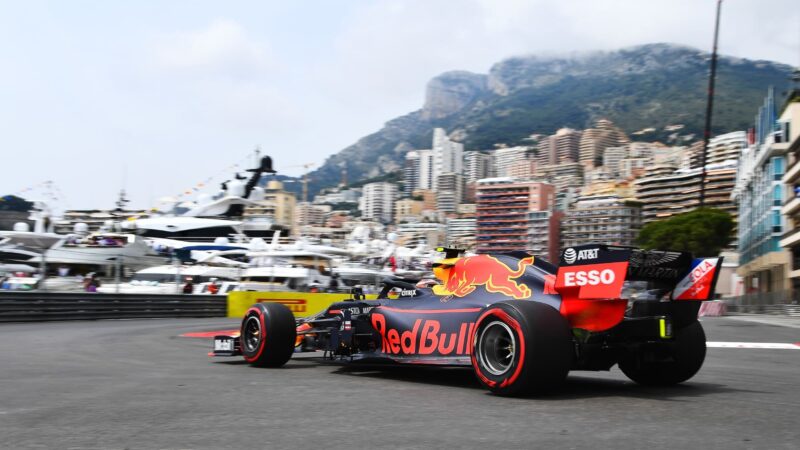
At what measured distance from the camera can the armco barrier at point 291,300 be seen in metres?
29.4

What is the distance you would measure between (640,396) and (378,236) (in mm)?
69220

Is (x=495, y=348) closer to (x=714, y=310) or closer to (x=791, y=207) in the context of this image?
(x=714, y=310)

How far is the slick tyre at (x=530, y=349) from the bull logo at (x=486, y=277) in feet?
2.48

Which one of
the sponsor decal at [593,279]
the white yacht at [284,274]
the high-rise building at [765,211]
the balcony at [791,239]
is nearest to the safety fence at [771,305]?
the balcony at [791,239]

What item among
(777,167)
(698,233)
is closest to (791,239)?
(777,167)

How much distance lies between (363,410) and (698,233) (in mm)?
83096

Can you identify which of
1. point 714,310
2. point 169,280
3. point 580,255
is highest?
point 169,280

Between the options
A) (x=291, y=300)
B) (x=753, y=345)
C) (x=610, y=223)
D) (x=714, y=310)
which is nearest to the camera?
(x=753, y=345)

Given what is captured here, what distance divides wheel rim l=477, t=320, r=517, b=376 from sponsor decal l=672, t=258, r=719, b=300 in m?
1.56

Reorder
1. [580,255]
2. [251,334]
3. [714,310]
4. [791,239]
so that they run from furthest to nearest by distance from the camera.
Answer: [791,239]
[714,310]
[251,334]
[580,255]

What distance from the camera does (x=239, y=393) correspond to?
6.99 meters

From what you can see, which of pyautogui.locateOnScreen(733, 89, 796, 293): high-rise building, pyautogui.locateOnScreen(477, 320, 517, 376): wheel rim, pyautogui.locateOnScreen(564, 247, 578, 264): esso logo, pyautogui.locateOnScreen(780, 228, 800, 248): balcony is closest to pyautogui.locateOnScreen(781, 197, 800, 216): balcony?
pyautogui.locateOnScreen(733, 89, 796, 293): high-rise building

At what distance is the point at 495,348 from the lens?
678 cm

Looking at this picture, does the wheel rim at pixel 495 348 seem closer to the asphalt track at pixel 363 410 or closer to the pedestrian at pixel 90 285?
the asphalt track at pixel 363 410
